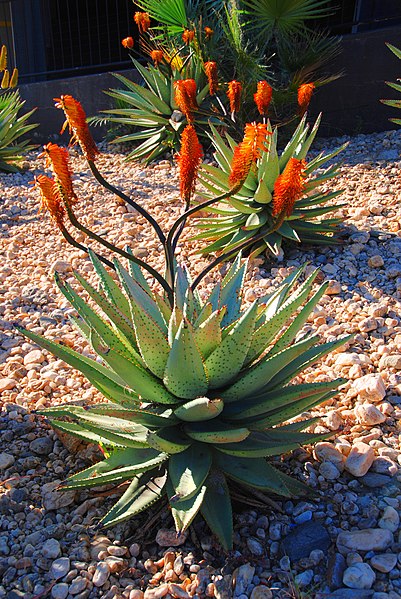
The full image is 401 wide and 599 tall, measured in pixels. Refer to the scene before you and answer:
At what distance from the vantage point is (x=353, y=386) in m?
3.08

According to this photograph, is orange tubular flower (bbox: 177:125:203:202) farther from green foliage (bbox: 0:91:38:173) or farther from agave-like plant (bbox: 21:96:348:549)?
green foliage (bbox: 0:91:38:173)

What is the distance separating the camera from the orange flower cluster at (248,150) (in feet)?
7.14

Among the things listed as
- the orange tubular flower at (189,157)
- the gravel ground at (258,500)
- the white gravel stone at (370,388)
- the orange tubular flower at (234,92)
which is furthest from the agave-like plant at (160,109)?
the orange tubular flower at (189,157)

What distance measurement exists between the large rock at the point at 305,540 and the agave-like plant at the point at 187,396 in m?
0.13

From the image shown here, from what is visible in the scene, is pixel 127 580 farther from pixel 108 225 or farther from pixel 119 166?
pixel 119 166

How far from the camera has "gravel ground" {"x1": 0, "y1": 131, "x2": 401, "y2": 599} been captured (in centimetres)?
212

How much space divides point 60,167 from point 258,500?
4.52ft

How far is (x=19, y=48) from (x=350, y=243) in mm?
9134

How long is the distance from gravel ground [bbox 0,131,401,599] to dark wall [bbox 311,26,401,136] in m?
2.91

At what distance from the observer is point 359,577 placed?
2.05 m

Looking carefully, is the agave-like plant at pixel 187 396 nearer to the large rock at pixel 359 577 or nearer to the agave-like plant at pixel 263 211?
the large rock at pixel 359 577

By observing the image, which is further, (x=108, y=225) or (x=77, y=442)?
(x=108, y=225)

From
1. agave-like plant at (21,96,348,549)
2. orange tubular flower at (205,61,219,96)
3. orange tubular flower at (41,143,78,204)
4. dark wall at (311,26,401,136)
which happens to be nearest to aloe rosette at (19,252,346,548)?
agave-like plant at (21,96,348,549)

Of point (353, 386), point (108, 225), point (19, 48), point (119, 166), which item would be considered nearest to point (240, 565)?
point (353, 386)
